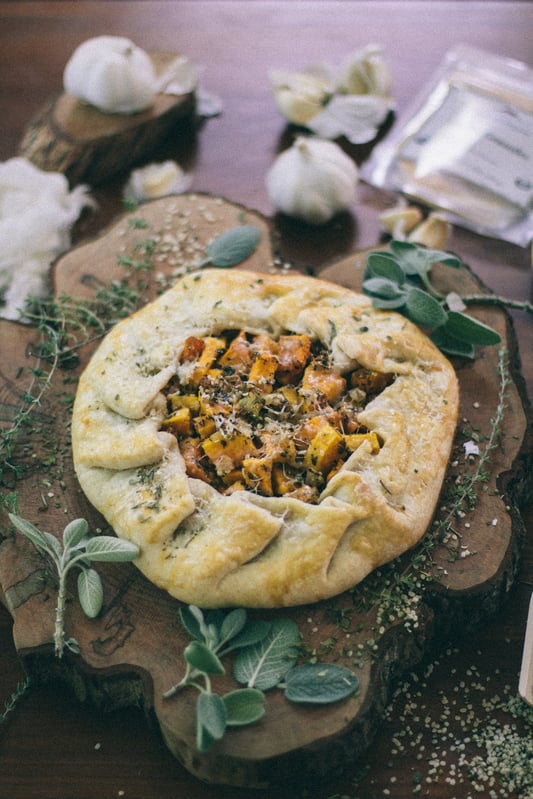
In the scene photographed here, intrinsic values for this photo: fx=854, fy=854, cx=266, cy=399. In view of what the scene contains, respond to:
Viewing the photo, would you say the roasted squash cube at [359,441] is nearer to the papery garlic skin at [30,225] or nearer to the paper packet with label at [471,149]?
the papery garlic skin at [30,225]

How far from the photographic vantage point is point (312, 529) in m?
2.96

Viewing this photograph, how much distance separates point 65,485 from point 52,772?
1.06 metres

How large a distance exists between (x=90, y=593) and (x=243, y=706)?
0.69 meters

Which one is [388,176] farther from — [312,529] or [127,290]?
[312,529]

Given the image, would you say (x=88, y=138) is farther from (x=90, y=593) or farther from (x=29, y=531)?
(x=90, y=593)

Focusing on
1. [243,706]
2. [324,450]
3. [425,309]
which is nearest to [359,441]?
[324,450]

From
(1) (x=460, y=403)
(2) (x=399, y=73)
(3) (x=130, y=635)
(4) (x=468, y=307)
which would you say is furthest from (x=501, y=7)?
(3) (x=130, y=635)

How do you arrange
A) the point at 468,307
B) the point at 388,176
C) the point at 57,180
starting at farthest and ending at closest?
the point at 388,176 < the point at 57,180 < the point at 468,307

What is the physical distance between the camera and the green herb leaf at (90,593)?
303cm

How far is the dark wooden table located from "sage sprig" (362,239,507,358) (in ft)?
1.84

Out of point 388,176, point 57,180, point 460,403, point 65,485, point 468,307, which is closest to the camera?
point 65,485

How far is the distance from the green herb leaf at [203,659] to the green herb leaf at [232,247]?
2028 mm

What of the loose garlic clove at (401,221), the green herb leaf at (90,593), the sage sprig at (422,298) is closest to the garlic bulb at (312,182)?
the loose garlic clove at (401,221)

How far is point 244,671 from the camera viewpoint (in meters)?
2.87
